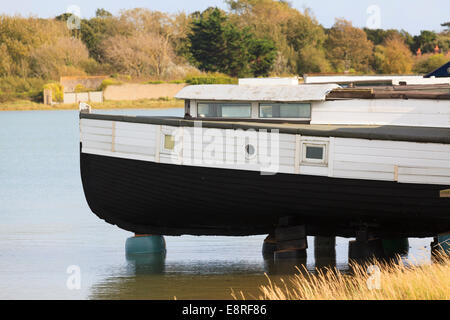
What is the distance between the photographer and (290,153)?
13750 millimetres

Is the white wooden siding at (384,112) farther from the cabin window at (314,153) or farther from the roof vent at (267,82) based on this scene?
the cabin window at (314,153)

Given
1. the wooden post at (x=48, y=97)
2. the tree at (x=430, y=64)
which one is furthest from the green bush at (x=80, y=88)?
the tree at (x=430, y=64)

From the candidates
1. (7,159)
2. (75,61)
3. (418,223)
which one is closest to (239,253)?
(418,223)

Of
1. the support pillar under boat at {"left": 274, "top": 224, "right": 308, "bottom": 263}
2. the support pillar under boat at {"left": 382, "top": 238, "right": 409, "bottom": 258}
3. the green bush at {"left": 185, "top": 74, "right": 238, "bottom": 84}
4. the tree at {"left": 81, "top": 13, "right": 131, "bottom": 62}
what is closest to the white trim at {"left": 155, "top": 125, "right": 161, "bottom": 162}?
the support pillar under boat at {"left": 274, "top": 224, "right": 308, "bottom": 263}

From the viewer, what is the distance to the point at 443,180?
13.2 metres

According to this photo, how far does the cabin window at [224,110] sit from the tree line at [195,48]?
74.9m

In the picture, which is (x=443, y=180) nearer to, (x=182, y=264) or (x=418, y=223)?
(x=418, y=223)

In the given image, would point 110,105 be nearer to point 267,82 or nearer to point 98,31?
point 98,31

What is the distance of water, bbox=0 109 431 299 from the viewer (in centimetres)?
1484

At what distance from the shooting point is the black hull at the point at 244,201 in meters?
13.6

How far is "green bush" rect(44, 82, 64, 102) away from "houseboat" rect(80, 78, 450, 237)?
270 ft

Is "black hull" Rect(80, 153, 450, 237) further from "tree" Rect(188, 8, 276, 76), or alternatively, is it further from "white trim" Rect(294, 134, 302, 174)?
"tree" Rect(188, 8, 276, 76)

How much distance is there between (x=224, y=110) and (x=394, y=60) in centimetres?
8285

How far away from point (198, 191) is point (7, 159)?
1257 inches
